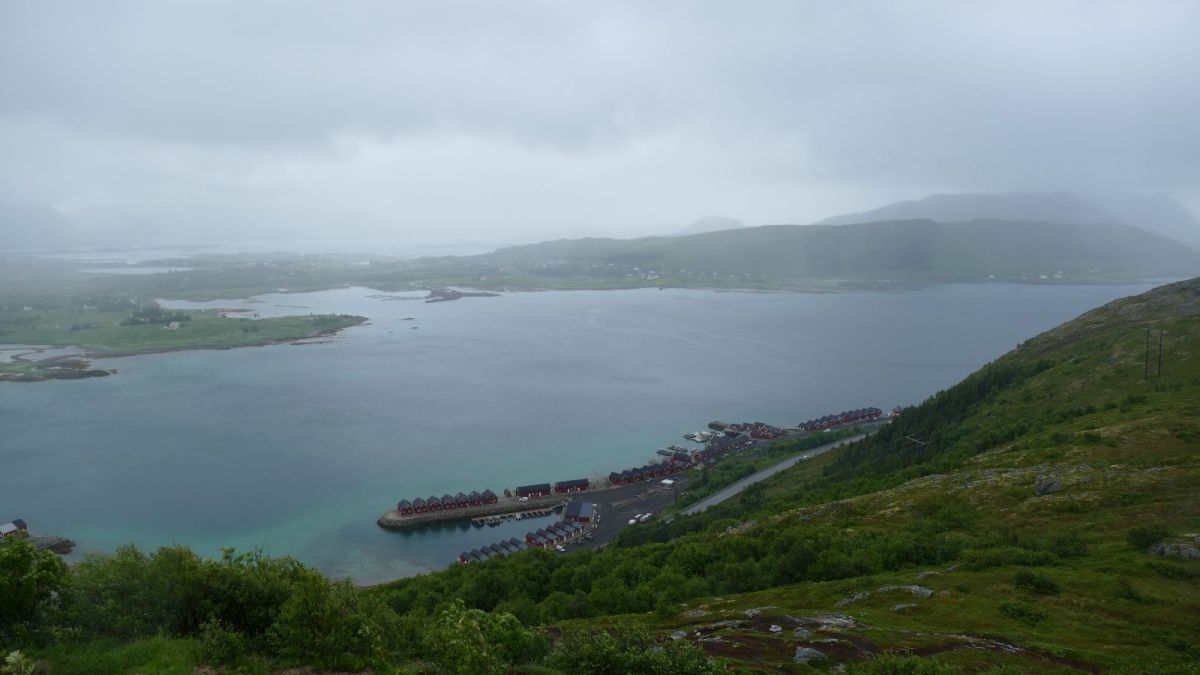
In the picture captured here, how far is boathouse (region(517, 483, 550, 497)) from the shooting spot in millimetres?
27422

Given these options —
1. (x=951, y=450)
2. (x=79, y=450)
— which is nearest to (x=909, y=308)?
(x=951, y=450)

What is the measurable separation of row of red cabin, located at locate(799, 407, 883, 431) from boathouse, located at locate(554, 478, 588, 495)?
15436mm

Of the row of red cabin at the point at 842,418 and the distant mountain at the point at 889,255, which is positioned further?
the distant mountain at the point at 889,255

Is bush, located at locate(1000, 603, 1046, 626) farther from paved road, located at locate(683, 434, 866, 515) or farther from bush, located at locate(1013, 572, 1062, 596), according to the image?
paved road, located at locate(683, 434, 866, 515)

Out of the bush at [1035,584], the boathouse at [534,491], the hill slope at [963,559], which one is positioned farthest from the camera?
the boathouse at [534,491]

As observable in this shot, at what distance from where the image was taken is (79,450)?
104 feet

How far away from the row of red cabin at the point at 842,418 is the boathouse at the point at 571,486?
15436mm

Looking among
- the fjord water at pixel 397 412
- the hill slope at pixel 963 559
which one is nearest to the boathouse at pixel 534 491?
the fjord water at pixel 397 412

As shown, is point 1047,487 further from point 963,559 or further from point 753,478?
point 753,478

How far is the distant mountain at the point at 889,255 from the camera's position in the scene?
140000 mm

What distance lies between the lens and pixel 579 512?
25.1 meters

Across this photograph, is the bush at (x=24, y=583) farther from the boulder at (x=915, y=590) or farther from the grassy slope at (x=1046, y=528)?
the boulder at (x=915, y=590)

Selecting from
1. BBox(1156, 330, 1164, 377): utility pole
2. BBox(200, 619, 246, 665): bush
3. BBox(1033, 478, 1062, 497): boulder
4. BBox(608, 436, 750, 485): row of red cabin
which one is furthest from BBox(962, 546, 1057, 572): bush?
BBox(608, 436, 750, 485): row of red cabin

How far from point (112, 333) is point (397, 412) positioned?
40.1m
